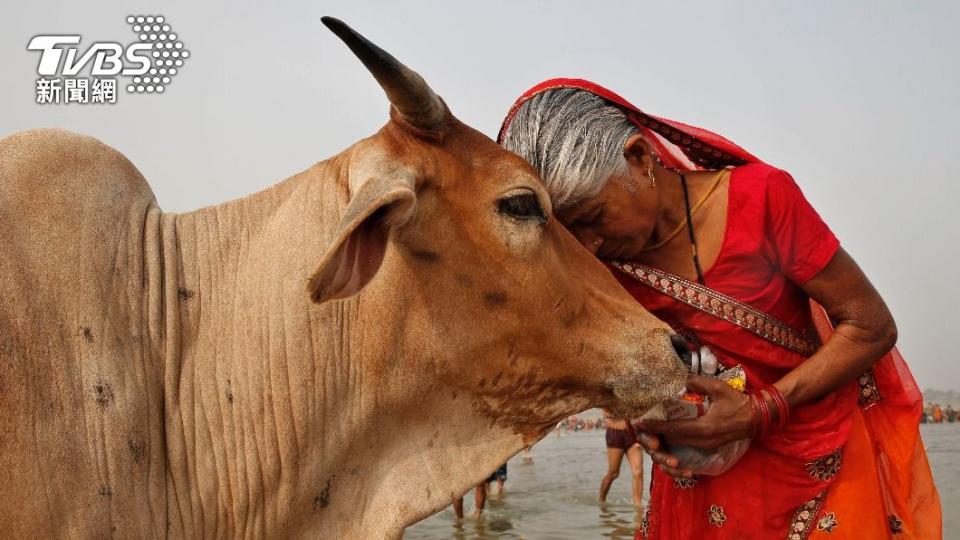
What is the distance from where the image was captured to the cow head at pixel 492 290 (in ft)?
8.70

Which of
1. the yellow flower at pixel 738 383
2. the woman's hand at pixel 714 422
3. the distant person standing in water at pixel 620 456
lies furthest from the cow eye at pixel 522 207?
the distant person standing in water at pixel 620 456

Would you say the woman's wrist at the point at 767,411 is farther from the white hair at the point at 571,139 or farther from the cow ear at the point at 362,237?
the cow ear at the point at 362,237

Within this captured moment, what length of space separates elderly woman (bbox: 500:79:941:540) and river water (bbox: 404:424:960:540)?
6915mm

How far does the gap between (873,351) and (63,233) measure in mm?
2525

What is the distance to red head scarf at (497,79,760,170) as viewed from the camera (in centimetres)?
332

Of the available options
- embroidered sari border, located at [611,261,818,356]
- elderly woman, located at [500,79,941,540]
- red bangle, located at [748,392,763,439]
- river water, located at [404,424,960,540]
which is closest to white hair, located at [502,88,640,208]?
elderly woman, located at [500,79,941,540]

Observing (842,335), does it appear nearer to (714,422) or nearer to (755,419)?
(755,419)

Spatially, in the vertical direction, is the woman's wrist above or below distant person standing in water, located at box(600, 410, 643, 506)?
above

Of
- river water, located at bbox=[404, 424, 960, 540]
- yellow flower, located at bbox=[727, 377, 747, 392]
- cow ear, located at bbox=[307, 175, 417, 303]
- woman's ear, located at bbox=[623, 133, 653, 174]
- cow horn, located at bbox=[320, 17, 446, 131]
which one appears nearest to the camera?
cow ear, located at bbox=[307, 175, 417, 303]

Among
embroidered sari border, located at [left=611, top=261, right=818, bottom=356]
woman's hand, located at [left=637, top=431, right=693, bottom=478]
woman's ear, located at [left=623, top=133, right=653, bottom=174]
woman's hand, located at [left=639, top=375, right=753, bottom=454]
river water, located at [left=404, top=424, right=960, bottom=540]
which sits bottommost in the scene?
river water, located at [left=404, top=424, right=960, bottom=540]

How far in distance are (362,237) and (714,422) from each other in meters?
1.32

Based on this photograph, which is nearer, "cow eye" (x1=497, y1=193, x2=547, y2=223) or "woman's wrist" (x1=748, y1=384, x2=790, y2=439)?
"cow eye" (x1=497, y1=193, x2=547, y2=223)

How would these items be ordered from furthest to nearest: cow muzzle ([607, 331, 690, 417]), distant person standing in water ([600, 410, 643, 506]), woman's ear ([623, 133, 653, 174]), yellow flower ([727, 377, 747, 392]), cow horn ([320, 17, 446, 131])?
distant person standing in water ([600, 410, 643, 506]), woman's ear ([623, 133, 653, 174]), yellow flower ([727, 377, 747, 392]), cow muzzle ([607, 331, 690, 417]), cow horn ([320, 17, 446, 131])

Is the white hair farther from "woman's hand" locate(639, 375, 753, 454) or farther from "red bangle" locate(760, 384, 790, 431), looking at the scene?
"red bangle" locate(760, 384, 790, 431)
